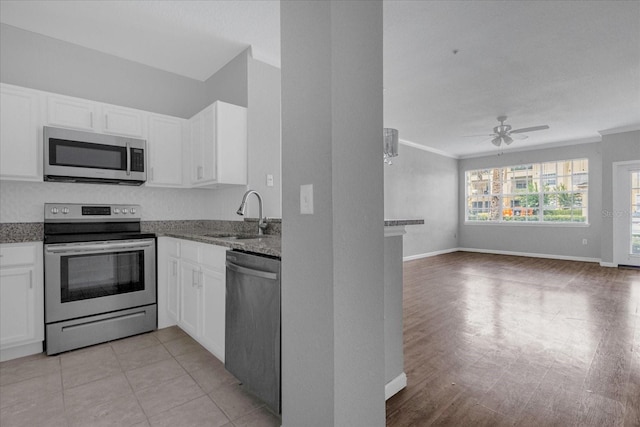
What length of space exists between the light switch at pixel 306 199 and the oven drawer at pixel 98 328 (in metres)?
2.39

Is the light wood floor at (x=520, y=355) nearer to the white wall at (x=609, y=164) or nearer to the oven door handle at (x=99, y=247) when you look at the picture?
the white wall at (x=609, y=164)

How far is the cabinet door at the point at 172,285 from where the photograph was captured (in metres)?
2.89

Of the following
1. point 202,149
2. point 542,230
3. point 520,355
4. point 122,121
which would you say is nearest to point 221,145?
point 202,149

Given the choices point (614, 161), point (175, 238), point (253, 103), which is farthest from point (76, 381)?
point (614, 161)

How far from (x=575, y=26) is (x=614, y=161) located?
196 inches

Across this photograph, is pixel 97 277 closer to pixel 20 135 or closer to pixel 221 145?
pixel 20 135

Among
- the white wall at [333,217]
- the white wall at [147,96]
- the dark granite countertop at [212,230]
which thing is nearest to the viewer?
the white wall at [333,217]

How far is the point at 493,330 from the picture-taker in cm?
301

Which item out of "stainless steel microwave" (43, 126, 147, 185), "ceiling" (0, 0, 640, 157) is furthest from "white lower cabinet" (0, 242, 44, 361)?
"ceiling" (0, 0, 640, 157)

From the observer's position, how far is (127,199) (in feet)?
11.1

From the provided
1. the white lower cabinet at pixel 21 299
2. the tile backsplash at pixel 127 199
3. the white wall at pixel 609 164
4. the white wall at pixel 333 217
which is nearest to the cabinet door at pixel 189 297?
the tile backsplash at pixel 127 199

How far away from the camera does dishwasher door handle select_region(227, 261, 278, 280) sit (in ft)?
5.32

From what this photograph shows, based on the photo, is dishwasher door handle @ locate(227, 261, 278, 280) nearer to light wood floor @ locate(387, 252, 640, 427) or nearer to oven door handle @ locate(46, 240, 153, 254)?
light wood floor @ locate(387, 252, 640, 427)

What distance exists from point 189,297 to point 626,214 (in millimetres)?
7866
